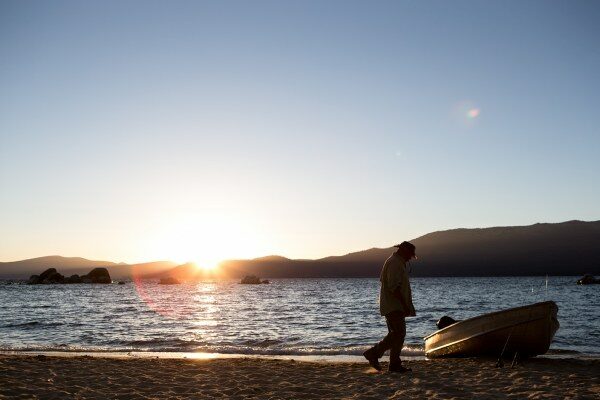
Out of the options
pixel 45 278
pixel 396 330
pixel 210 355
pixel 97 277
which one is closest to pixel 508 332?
pixel 396 330

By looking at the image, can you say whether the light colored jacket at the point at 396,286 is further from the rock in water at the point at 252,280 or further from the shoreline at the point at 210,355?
the rock in water at the point at 252,280

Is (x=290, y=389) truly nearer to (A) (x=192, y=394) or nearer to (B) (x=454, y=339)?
(A) (x=192, y=394)

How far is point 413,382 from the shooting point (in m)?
9.20

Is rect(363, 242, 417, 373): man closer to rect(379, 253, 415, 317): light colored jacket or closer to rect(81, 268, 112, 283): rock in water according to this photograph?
rect(379, 253, 415, 317): light colored jacket

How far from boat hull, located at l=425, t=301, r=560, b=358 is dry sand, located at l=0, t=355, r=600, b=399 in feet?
1.36

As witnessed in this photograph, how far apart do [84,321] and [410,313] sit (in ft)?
82.6

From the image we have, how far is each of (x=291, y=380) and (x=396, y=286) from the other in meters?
2.80

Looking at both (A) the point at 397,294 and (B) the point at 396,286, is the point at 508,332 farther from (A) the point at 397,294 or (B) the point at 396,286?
(B) the point at 396,286

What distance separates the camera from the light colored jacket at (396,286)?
969cm

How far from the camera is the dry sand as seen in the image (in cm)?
830

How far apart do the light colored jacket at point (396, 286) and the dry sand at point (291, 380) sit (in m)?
1.34

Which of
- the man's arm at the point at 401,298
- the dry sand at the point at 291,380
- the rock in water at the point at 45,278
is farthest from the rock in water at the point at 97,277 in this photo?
the man's arm at the point at 401,298

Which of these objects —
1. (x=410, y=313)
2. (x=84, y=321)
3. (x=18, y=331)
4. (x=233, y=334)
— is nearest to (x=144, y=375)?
(x=410, y=313)

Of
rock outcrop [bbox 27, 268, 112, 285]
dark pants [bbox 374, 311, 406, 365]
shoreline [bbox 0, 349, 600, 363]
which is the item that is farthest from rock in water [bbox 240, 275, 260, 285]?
dark pants [bbox 374, 311, 406, 365]
